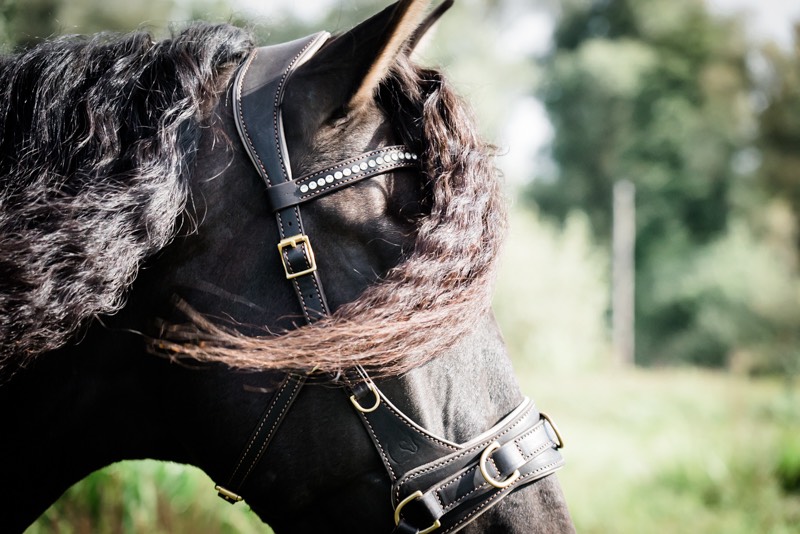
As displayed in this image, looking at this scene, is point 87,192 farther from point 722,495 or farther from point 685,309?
point 685,309

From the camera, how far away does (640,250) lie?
1423 inches

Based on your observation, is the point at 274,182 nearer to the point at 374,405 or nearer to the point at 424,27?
the point at 374,405

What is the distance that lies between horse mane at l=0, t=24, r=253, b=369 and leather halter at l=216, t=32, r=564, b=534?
206 millimetres

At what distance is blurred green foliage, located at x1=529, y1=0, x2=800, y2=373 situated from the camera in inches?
1212

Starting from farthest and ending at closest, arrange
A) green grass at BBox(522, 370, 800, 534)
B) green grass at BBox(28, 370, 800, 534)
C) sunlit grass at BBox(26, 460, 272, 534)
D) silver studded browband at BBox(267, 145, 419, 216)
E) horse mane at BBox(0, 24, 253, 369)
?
green grass at BBox(522, 370, 800, 534) < green grass at BBox(28, 370, 800, 534) < sunlit grass at BBox(26, 460, 272, 534) < silver studded browband at BBox(267, 145, 419, 216) < horse mane at BBox(0, 24, 253, 369)

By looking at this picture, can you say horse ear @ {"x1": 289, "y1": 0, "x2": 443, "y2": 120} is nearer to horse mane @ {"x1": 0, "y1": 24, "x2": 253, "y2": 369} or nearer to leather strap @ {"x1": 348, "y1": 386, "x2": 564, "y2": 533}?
horse mane @ {"x1": 0, "y1": 24, "x2": 253, "y2": 369}

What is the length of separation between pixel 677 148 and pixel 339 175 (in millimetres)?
39281

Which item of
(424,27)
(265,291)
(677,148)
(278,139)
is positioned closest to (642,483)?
(424,27)

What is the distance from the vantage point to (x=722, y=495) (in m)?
6.96

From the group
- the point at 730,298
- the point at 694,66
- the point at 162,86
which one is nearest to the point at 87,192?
the point at 162,86

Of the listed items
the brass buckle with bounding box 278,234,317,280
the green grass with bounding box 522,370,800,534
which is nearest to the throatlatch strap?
the brass buckle with bounding box 278,234,317,280

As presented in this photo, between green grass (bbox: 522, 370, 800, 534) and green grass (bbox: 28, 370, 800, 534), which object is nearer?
green grass (bbox: 28, 370, 800, 534)

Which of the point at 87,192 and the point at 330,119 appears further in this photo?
the point at 330,119

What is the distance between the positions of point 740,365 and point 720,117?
32.3 metres
